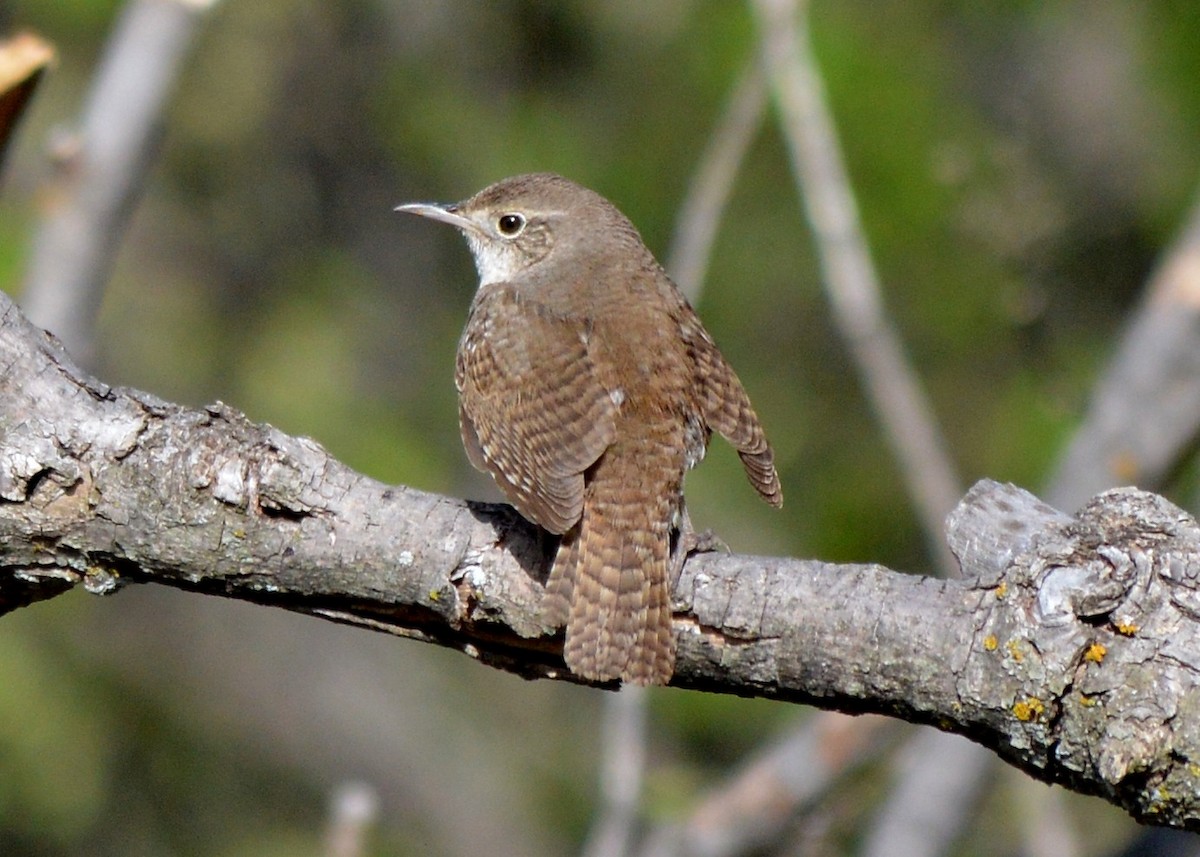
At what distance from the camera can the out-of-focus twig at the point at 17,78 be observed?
3457mm

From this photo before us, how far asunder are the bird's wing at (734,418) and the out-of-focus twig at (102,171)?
150 centimetres

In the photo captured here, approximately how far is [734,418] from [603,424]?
1.24 feet

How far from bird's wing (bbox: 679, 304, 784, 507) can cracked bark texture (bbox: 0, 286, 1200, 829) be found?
745 mm

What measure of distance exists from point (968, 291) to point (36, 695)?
4.34 metres

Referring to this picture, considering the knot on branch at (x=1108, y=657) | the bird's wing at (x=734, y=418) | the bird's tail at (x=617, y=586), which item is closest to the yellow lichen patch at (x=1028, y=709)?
the knot on branch at (x=1108, y=657)

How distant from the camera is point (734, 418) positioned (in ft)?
11.3

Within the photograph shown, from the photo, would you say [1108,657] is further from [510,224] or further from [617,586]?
[510,224]

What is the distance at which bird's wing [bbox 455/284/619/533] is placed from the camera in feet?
9.78

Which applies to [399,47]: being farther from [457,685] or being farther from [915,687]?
[915,687]

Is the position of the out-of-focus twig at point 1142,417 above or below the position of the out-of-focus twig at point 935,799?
above

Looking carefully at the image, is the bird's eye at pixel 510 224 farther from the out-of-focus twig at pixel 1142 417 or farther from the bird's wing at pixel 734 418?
the out-of-focus twig at pixel 1142 417

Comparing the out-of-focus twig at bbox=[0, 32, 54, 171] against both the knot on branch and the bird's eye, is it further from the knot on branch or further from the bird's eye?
the knot on branch

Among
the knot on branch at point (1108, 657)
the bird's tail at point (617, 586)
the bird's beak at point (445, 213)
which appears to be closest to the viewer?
the knot on branch at point (1108, 657)

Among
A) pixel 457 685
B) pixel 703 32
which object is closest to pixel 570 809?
pixel 457 685
